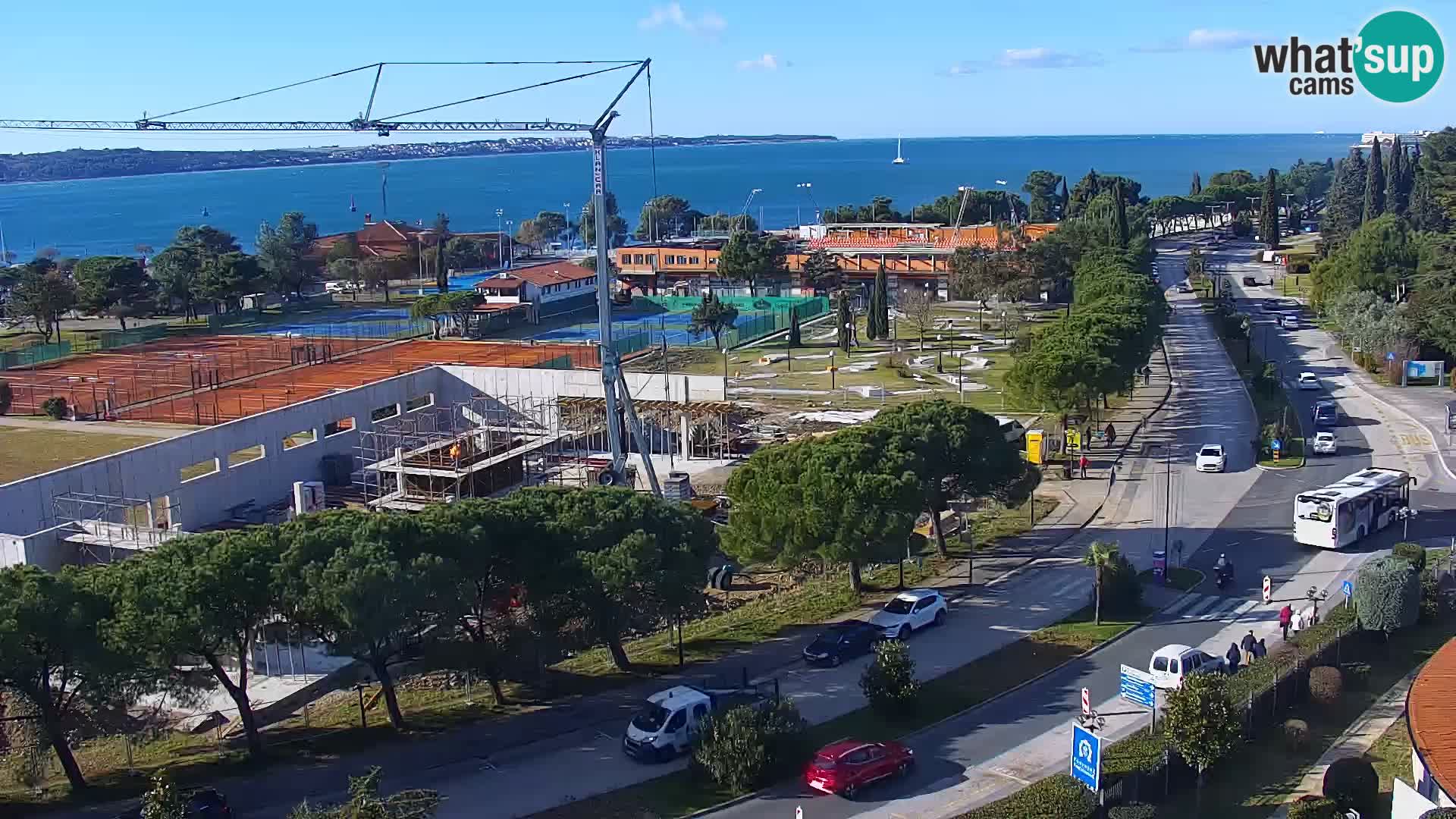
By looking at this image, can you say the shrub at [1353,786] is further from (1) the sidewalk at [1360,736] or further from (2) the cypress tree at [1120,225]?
(2) the cypress tree at [1120,225]

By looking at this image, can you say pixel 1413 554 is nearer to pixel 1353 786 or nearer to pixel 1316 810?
pixel 1353 786

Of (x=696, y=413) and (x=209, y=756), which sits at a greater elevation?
(x=696, y=413)

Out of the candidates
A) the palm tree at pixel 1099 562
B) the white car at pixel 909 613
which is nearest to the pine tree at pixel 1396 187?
the palm tree at pixel 1099 562

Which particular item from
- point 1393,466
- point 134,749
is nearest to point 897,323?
point 1393,466

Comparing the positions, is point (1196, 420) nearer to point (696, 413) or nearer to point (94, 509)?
point (696, 413)

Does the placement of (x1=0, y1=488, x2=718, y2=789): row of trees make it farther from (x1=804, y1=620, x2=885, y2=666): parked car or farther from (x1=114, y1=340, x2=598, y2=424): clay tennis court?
(x1=114, y1=340, x2=598, y2=424): clay tennis court

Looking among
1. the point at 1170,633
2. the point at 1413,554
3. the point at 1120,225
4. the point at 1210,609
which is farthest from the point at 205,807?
the point at 1120,225
